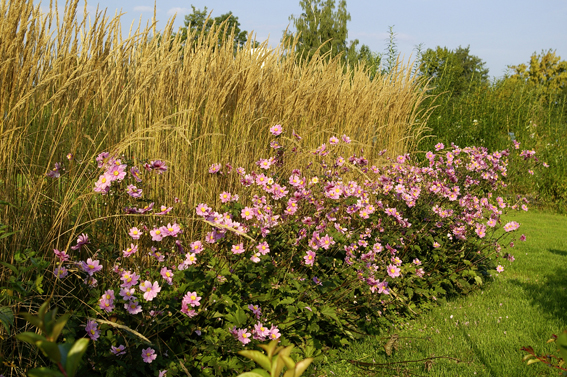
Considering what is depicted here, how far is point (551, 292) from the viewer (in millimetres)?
3609

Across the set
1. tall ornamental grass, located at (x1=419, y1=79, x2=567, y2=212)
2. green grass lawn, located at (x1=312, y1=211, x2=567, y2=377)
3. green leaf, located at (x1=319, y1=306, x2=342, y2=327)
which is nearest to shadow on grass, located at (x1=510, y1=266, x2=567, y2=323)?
green grass lawn, located at (x1=312, y1=211, x2=567, y2=377)

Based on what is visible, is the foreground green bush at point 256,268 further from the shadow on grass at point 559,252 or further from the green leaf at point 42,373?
the shadow on grass at point 559,252

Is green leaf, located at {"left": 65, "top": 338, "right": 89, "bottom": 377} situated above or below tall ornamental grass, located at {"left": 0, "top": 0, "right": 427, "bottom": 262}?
below

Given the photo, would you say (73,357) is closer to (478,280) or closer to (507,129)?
(478,280)

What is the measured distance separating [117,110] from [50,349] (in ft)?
6.87

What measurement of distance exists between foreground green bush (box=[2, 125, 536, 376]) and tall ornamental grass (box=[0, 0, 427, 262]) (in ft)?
0.42

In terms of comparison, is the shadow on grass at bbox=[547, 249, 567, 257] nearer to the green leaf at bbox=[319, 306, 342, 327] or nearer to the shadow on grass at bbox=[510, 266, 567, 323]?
the shadow on grass at bbox=[510, 266, 567, 323]

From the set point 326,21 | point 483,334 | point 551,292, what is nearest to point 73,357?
point 483,334

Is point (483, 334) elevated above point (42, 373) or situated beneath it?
situated beneath

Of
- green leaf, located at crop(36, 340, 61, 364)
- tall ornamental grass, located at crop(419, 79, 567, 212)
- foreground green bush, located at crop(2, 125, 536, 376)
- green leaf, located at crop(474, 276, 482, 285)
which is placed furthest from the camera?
tall ornamental grass, located at crop(419, 79, 567, 212)

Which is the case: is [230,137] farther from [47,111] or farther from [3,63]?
[3,63]

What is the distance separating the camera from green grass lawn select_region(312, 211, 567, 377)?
2398 millimetres

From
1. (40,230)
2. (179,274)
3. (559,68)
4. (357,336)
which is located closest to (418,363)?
(357,336)

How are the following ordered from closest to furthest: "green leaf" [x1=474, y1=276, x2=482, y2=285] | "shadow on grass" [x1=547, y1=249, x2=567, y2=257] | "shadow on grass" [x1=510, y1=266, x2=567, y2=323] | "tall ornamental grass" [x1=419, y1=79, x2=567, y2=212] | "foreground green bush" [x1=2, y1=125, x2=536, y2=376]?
1. "foreground green bush" [x1=2, y1=125, x2=536, y2=376]
2. "shadow on grass" [x1=510, y1=266, x2=567, y2=323]
3. "green leaf" [x1=474, y1=276, x2=482, y2=285]
4. "shadow on grass" [x1=547, y1=249, x2=567, y2=257]
5. "tall ornamental grass" [x1=419, y1=79, x2=567, y2=212]
